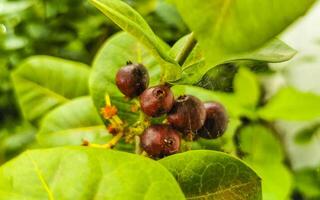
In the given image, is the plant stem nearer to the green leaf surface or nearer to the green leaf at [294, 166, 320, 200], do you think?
the green leaf surface

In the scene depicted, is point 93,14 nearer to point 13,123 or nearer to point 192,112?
point 13,123

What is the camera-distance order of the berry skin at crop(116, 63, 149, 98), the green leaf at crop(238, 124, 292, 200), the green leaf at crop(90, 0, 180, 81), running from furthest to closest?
the green leaf at crop(238, 124, 292, 200) → the berry skin at crop(116, 63, 149, 98) → the green leaf at crop(90, 0, 180, 81)

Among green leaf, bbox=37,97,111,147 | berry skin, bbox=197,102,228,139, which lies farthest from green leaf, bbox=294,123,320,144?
berry skin, bbox=197,102,228,139

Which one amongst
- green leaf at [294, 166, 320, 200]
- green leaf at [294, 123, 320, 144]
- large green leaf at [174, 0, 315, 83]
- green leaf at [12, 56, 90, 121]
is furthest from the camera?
green leaf at [294, 123, 320, 144]

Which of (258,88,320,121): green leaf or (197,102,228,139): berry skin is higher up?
(197,102,228,139): berry skin

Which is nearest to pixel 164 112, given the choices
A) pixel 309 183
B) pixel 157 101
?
pixel 157 101

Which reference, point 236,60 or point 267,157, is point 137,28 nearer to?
point 236,60

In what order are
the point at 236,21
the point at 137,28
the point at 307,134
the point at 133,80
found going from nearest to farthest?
the point at 236,21 → the point at 137,28 → the point at 133,80 → the point at 307,134
